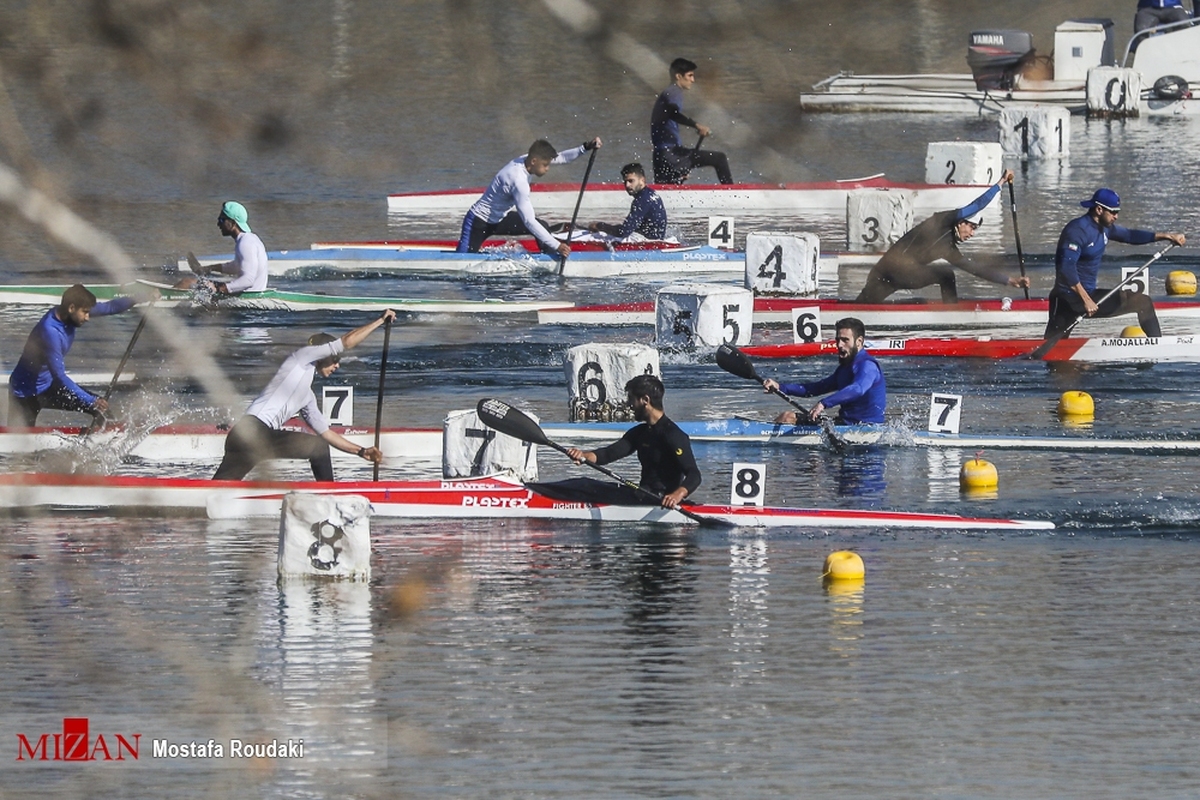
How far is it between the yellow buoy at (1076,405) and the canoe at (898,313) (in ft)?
Answer: 15.2

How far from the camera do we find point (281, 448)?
14391 millimetres

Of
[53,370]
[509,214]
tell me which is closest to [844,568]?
[53,370]

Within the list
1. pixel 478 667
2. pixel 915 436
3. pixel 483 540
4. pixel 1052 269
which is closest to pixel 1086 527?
pixel 915 436

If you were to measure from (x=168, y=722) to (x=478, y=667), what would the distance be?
198 cm

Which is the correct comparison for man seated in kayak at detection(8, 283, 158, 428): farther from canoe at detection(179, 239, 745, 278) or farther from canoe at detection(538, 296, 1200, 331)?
canoe at detection(179, 239, 745, 278)

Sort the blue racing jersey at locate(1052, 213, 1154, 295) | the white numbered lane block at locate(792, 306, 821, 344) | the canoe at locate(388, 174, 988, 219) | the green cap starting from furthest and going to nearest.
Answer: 1. the canoe at locate(388, 174, 988, 219)
2. the white numbered lane block at locate(792, 306, 821, 344)
3. the green cap
4. the blue racing jersey at locate(1052, 213, 1154, 295)

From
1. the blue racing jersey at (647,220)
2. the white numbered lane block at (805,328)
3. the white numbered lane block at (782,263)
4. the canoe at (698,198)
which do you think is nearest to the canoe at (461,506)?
the white numbered lane block at (805,328)

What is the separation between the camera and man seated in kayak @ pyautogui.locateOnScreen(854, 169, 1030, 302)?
2170 cm

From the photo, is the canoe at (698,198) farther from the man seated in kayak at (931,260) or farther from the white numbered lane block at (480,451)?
the white numbered lane block at (480,451)

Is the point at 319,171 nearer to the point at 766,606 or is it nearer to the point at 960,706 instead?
the point at 960,706

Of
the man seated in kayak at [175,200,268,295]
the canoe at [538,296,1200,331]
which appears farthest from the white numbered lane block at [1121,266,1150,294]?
the man seated in kayak at [175,200,268,295]

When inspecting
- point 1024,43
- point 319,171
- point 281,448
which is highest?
point 1024,43

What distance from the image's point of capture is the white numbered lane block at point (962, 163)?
34.2 meters

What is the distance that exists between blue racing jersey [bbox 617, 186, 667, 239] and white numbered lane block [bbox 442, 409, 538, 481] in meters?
12.8
